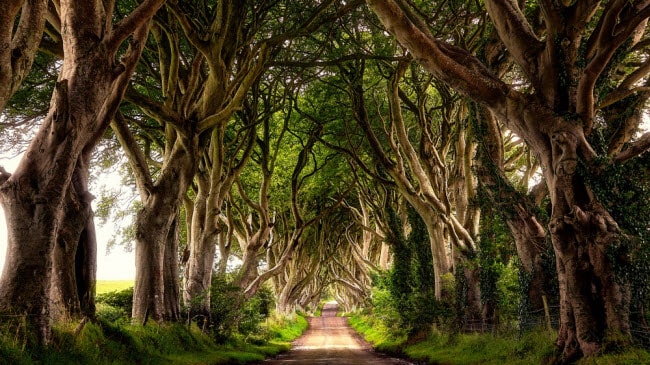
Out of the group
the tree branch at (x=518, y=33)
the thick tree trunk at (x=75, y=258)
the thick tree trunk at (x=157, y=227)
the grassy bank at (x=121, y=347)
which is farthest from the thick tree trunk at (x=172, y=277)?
the tree branch at (x=518, y=33)

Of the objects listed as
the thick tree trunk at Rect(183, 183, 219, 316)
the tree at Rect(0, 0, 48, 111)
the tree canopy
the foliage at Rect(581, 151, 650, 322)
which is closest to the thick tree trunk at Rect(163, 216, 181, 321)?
the tree canopy

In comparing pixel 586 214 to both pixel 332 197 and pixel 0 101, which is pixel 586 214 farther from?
pixel 332 197

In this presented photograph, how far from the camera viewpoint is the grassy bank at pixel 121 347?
6176mm

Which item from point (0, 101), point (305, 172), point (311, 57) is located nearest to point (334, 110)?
point (311, 57)

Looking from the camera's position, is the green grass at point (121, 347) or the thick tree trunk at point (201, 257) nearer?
the green grass at point (121, 347)

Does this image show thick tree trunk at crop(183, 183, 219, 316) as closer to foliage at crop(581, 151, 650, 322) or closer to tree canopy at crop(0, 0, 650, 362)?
tree canopy at crop(0, 0, 650, 362)

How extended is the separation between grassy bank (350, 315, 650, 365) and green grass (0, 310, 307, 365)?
588 cm

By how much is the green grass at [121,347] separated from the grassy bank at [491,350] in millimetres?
5877

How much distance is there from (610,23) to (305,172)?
21264mm

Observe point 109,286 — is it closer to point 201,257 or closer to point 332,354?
point 332,354

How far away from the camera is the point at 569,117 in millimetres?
8484

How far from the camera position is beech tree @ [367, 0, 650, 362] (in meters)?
7.80

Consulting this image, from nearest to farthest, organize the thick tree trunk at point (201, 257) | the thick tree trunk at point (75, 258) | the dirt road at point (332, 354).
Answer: the thick tree trunk at point (75, 258), the dirt road at point (332, 354), the thick tree trunk at point (201, 257)

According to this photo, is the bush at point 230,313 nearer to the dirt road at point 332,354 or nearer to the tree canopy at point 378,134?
the tree canopy at point 378,134
